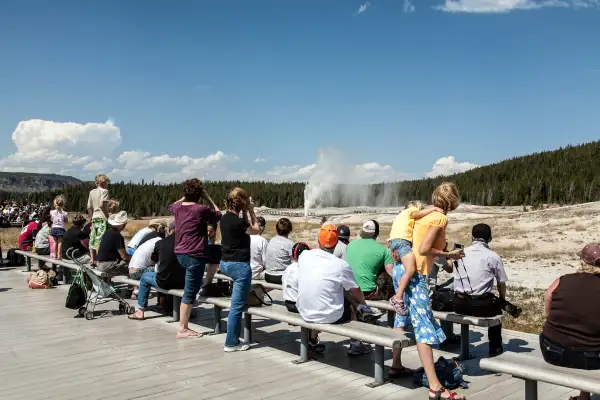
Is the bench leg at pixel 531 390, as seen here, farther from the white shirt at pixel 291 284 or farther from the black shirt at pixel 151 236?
the black shirt at pixel 151 236

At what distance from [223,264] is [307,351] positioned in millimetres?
1395

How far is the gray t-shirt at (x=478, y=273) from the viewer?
18.8 feet

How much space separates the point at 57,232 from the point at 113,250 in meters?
3.14

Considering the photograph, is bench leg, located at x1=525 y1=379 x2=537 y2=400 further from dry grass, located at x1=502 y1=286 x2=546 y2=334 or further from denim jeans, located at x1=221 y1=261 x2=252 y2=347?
dry grass, located at x1=502 y1=286 x2=546 y2=334

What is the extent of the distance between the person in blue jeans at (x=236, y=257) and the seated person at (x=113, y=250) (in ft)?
11.2

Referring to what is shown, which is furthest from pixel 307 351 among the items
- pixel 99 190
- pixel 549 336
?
pixel 99 190

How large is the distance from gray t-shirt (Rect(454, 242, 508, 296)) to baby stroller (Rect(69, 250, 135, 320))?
4.97 meters

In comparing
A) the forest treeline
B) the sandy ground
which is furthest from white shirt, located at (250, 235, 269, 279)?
the forest treeline

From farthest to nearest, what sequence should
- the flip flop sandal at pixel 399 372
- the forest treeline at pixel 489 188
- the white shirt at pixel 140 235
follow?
the forest treeline at pixel 489 188 < the white shirt at pixel 140 235 < the flip flop sandal at pixel 399 372

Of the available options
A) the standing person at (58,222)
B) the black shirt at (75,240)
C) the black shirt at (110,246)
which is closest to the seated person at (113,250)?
the black shirt at (110,246)

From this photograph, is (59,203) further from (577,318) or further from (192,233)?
(577,318)

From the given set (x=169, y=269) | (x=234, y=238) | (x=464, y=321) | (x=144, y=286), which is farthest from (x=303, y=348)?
(x=144, y=286)

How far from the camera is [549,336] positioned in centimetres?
417

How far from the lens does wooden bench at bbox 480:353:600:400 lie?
3725mm
